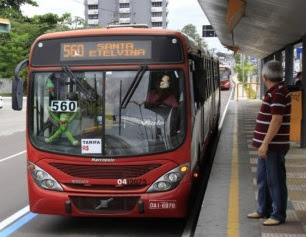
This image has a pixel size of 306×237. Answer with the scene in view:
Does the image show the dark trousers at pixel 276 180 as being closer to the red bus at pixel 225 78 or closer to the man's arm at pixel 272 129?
the man's arm at pixel 272 129

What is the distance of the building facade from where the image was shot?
510 ft

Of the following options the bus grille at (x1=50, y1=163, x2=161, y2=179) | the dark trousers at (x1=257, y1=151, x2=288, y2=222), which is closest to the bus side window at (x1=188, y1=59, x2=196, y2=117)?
the bus grille at (x1=50, y1=163, x2=161, y2=179)

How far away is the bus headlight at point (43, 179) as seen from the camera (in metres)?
6.64

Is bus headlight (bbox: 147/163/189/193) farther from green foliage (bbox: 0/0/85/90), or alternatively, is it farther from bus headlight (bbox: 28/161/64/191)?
green foliage (bbox: 0/0/85/90)

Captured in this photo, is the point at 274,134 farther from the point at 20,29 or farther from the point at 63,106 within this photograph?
the point at 20,29

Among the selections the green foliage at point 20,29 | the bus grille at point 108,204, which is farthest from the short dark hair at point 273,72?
the green foliage at point 20,29

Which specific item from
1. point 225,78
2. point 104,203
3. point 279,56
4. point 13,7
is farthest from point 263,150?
point 13,7

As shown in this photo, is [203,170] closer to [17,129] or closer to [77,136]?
[77,136]

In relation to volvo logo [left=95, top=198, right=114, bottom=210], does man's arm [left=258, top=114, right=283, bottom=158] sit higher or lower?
higher

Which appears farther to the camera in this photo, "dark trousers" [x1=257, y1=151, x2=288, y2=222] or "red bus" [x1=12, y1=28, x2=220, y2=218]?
"red bus" [x1=12, y1=28, x2=220, y2=218]

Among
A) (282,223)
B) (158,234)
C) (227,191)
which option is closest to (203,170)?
(227,191)

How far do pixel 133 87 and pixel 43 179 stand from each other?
1.60 m

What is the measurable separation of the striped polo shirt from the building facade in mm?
150264

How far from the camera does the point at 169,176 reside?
6.48 metres
